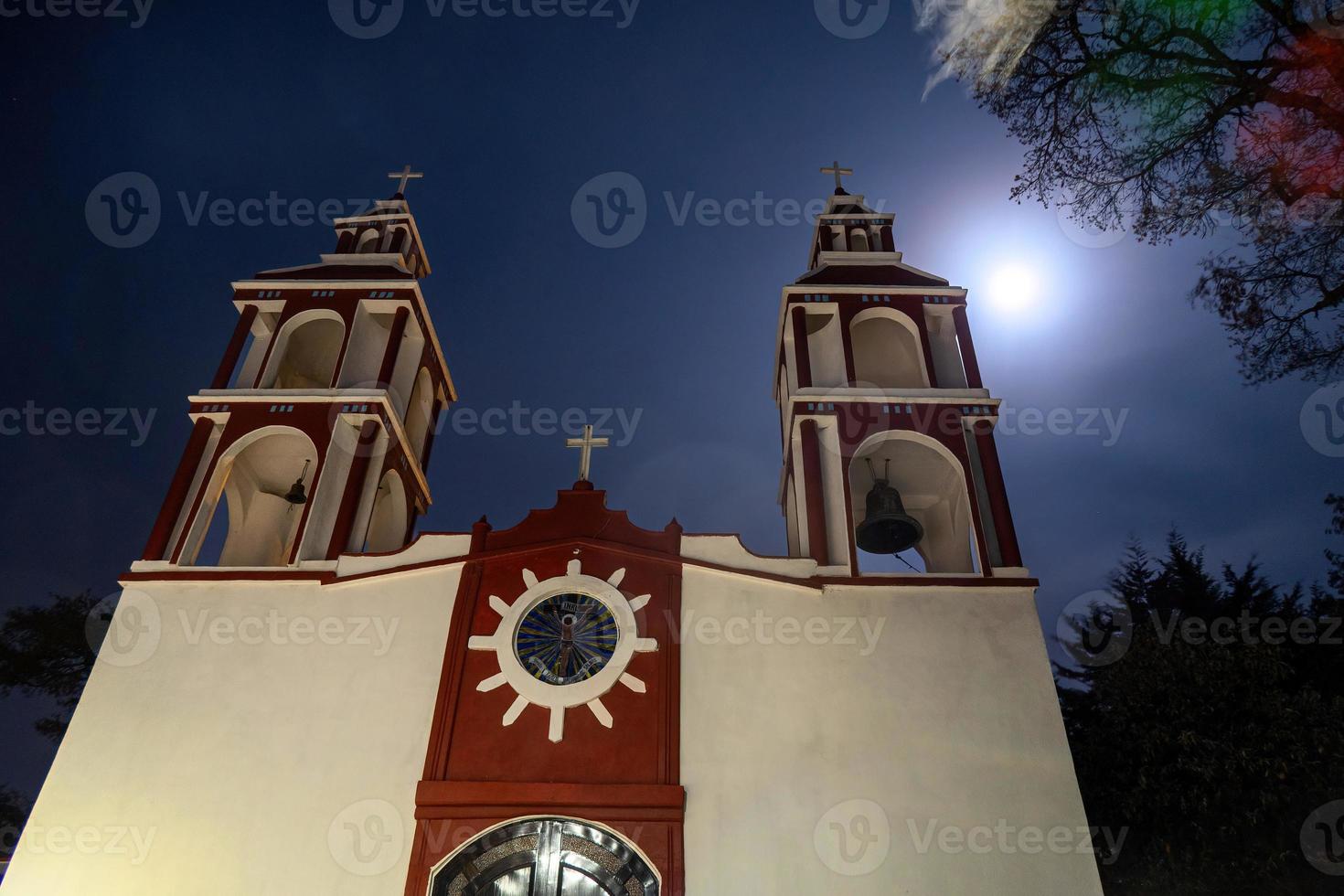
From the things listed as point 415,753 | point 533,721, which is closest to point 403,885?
point 415,753

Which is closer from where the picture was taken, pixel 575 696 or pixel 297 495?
pixel 575 696

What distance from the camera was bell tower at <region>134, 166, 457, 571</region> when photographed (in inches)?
499

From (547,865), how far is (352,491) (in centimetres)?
567

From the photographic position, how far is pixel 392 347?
1427 cm

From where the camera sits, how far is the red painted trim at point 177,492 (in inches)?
480

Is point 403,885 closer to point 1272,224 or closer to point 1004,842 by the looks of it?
point 1004,842

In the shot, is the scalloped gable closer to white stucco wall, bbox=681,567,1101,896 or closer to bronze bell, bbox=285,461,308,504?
white stucco wall, bbox=681,567,1101,896

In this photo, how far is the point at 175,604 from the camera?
38.2ft

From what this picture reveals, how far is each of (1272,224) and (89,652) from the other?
19.2 metres

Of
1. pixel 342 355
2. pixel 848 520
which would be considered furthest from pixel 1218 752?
pixel 342 355

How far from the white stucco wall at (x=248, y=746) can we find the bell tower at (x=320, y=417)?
3.19 ft

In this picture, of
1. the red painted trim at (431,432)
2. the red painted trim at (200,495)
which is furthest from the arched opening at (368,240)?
the red painted trim at (200,495)

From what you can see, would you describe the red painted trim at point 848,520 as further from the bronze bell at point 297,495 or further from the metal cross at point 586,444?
the bronze bell at point 297,495

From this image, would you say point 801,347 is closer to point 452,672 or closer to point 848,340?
point 848,340
